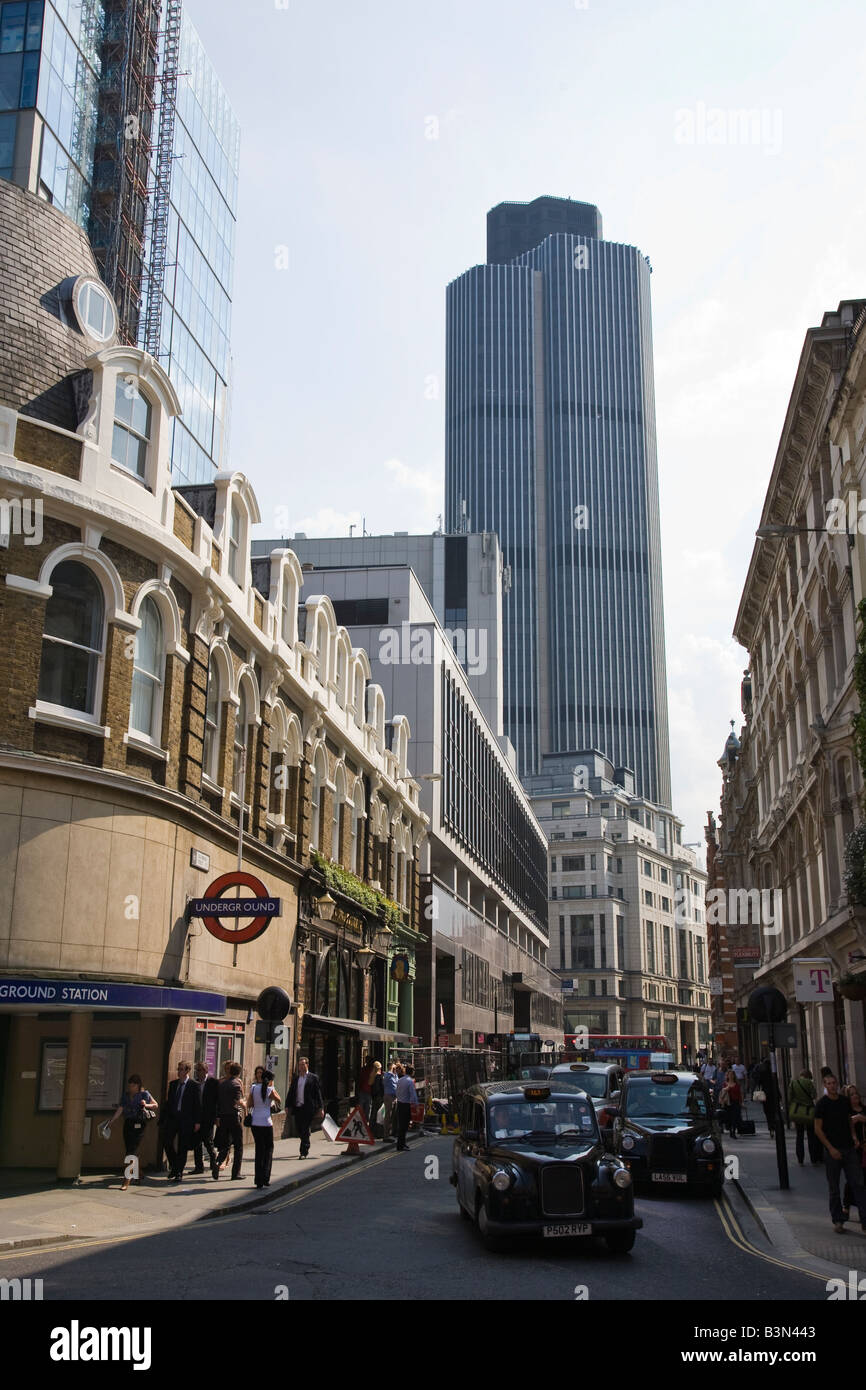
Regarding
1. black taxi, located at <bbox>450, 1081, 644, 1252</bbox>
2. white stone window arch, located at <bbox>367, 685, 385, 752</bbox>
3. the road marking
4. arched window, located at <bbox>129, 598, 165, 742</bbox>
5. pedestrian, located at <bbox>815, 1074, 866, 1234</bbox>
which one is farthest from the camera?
white stone window arch, located at <bbox>367, 685, 385, 752</bbox>

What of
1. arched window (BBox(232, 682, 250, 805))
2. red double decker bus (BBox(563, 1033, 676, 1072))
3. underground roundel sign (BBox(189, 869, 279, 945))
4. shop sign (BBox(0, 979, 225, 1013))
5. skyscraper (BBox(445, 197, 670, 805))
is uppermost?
skyscraper (BBox(445, 197, 670, 805))

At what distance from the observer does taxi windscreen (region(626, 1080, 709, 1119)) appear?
18.6 m

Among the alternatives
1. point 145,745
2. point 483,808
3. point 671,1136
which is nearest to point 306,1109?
point 671,1136

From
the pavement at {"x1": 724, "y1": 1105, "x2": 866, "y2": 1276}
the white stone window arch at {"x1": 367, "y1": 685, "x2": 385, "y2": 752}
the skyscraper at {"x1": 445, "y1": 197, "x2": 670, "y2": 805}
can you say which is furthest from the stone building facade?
the skyscraper at {"x1": 445, "y1": 197, "x2": 670, "y2": 805}

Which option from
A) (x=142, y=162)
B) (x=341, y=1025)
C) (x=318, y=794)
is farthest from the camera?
(x=142, y=162)

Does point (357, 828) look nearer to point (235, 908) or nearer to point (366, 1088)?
point (366, 1088)

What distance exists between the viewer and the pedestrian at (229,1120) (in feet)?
59.1

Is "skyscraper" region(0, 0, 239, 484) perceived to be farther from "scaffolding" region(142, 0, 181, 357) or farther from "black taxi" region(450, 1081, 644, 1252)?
"black taxi" region(450, 1081, 644, 1252)

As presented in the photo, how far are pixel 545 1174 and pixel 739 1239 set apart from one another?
2.98 meters

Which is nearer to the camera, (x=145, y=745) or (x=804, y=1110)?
(x=145, y=745)

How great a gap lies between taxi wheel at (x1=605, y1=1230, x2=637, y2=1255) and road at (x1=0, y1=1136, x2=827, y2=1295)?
0.13 meters

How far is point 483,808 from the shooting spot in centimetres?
6431
